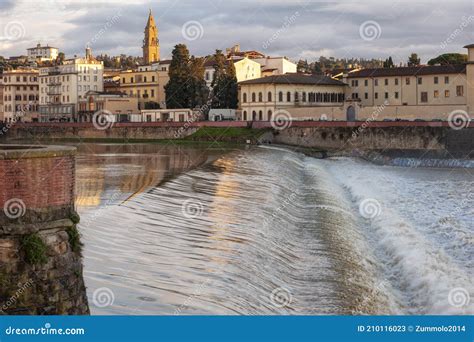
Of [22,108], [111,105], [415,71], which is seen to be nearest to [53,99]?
[22,108]

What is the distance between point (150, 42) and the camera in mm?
156125

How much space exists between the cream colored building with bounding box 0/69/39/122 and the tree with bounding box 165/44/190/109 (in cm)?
4240

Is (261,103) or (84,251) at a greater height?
(261,103)

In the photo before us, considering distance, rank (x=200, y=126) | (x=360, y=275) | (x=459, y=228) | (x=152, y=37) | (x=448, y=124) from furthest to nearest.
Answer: (x=152, y=37), (x=200, y=126), (x=448, y=124), (x=459, y=228), (x=360, y=275)

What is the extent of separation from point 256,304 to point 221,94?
277ft

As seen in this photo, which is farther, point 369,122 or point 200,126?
point 200,126

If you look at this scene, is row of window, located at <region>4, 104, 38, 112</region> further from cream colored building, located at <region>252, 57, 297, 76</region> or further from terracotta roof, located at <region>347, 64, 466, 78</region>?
terracotta roof, located at <region>347, 64, 466, 78</region>

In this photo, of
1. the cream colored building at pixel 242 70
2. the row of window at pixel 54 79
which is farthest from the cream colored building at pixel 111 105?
the cream colored building at pixel 242 70

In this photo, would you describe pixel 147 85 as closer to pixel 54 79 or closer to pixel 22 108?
pixel 54 79

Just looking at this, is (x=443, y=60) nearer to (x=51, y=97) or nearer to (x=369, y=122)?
(x=369, y=122)

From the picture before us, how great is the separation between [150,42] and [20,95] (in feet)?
108

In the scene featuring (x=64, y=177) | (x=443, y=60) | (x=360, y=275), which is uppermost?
(x=443, y=60)

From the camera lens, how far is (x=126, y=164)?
4734 centimetres

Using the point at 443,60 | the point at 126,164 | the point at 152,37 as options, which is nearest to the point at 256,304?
the point at 126,164
